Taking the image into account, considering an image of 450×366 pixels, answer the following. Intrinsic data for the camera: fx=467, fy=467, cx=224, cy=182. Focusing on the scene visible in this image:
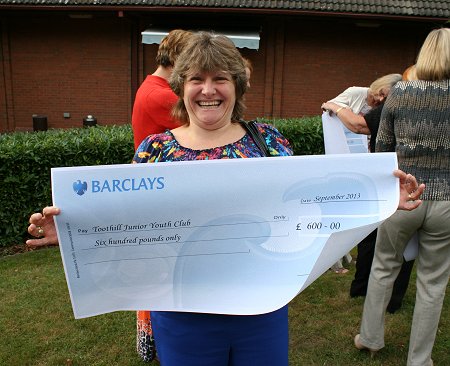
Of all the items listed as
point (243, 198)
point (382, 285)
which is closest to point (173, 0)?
point (382, 285)

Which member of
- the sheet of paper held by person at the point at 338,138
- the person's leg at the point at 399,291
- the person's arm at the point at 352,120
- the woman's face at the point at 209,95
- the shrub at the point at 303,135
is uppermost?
the woman's face at the point at 209,95

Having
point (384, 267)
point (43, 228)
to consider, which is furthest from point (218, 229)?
point (384, 267)

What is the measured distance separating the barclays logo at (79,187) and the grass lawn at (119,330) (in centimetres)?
205

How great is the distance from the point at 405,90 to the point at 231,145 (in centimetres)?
130

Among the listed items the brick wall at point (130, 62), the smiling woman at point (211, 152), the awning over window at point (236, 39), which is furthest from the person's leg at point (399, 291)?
the brick wall at point (130, 62)

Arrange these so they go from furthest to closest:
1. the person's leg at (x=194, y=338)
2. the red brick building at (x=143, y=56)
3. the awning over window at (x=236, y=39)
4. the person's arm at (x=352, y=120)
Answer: the red brick building at (x=143, y=56), the awning over window at (x=236, y=39), the person's arm at (x=352, y=120), the person's leg at (x=194, y=338)

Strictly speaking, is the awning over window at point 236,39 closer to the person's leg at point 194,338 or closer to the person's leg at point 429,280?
the person's leg at point 429,280

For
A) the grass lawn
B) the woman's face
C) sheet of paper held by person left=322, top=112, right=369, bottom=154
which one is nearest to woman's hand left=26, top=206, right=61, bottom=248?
the woman's face

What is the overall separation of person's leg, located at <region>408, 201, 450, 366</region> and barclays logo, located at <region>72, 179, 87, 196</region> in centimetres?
194

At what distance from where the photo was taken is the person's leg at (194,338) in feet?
5.54

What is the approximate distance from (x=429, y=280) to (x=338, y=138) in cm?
150

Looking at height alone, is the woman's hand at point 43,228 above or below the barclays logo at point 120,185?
below

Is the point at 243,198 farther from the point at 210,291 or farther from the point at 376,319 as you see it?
the point at 376,319

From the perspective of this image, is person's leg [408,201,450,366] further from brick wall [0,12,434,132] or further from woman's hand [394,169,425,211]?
brick wall [0,12,434,132]
